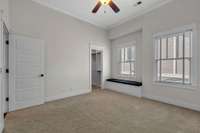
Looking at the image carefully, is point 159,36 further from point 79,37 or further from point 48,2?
point 48,2

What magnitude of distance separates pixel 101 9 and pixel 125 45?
2.23 metres

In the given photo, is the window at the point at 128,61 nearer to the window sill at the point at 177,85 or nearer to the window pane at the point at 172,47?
the window sill at the point at 177,85

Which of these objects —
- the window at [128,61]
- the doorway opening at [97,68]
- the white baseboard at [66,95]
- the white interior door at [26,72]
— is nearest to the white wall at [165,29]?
the window at [128,61]

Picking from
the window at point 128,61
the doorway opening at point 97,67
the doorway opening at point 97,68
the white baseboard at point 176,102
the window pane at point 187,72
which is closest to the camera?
the white baseboard at point 176,102

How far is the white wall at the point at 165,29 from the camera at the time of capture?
3594mm

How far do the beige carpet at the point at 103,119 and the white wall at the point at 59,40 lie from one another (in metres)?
Answer: 1.20

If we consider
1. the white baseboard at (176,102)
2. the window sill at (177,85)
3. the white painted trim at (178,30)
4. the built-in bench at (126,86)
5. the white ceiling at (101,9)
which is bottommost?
the white baseboard at (176,102)

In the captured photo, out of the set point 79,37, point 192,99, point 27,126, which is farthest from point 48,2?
point 192,99

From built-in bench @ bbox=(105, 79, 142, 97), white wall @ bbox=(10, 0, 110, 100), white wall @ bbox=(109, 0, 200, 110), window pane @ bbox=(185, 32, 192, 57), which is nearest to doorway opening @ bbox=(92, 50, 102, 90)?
built-in bench @ bbox=(105, 79, 142, 97)

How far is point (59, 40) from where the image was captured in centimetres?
473

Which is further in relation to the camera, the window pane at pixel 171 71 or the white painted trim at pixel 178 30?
the window pane at pixel 171 71

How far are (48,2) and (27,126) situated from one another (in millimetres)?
3865

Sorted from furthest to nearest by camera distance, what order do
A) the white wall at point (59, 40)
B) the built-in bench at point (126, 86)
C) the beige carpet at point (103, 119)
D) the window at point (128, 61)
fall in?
the window at point (128, 61)
the built-in bench at point (126, 86)
the white wall at point (59, 40)
the beige carpet at point (103, 119)

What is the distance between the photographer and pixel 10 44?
3.55 meters
